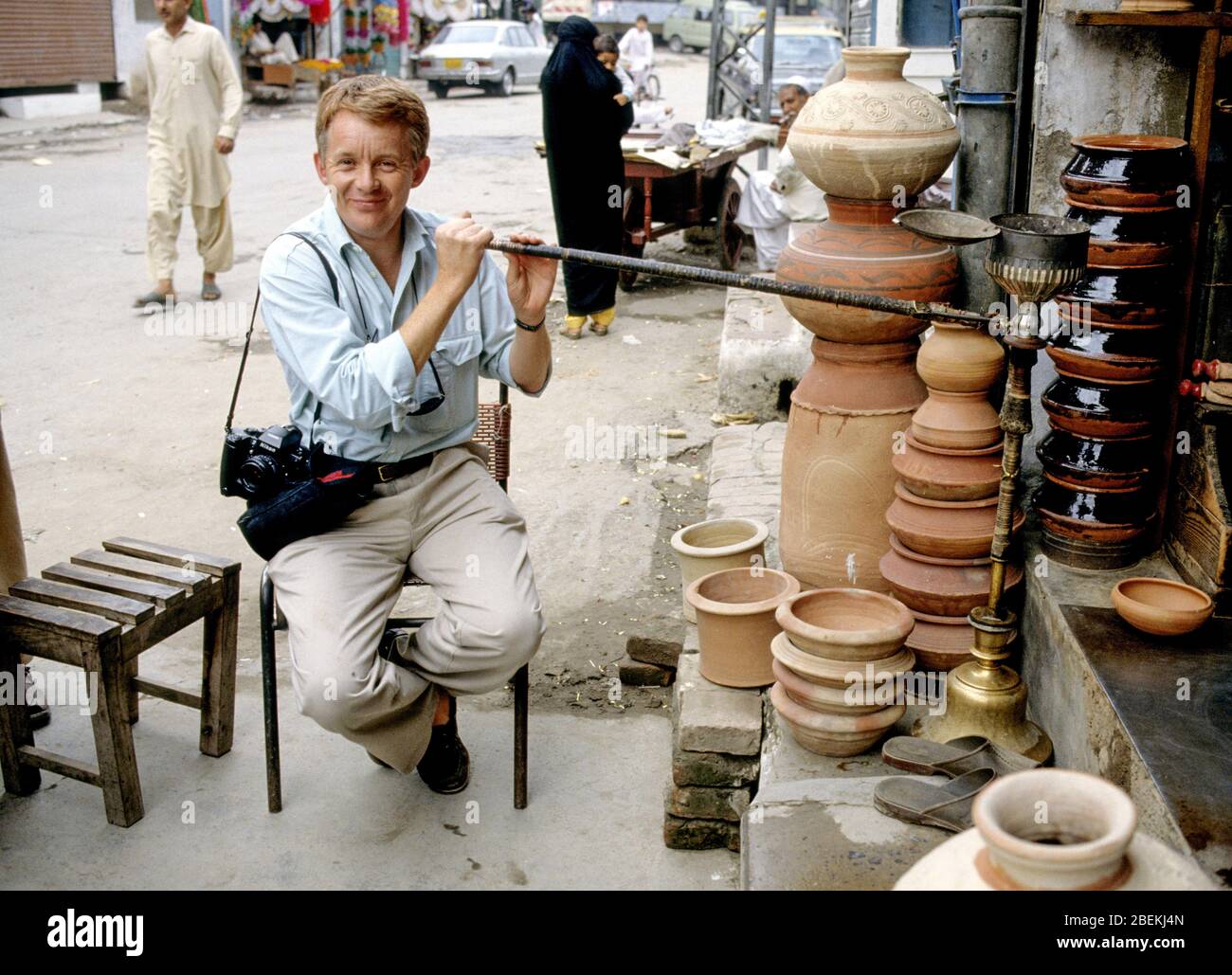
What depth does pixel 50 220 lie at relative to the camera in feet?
36.1

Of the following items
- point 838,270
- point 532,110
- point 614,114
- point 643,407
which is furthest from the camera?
point 532,110

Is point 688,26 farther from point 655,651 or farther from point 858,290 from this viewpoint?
point 858,290

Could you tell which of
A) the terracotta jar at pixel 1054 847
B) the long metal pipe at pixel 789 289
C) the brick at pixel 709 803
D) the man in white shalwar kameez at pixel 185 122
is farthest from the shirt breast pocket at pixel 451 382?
the man in white shalwar kameez at pixel 185 122

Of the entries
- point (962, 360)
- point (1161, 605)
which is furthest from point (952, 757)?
point (962, 360)

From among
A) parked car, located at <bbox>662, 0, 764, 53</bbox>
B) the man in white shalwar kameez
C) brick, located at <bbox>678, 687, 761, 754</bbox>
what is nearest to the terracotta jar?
brick, located at <bbox>678, 687, 761, 754</bbox>

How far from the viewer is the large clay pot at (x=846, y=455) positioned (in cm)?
318

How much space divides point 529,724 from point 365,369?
1.32 m

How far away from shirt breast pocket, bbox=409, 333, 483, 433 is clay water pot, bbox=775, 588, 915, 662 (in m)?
0.93

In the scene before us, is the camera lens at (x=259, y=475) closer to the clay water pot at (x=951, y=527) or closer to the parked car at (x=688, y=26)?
the clay water pot at (x=951, y=527)

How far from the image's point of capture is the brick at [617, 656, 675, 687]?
376cm

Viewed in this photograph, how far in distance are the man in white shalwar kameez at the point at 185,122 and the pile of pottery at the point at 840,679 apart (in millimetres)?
6244

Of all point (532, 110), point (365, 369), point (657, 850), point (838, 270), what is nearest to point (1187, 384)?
point (838, 270)

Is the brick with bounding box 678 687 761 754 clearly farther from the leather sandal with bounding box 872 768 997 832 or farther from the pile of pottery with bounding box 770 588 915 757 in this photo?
Result: the leather sandal with bounding box 872 768 997 832
